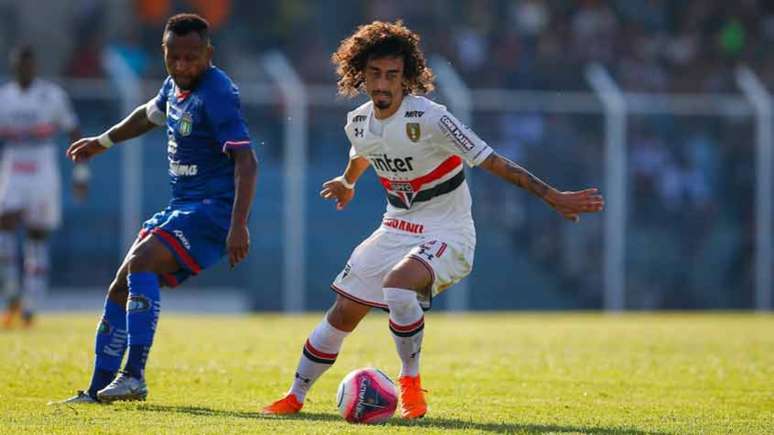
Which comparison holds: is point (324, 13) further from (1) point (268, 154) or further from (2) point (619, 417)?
(2) point (619, 417)

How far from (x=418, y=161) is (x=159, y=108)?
1.65 metres

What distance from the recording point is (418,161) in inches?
322

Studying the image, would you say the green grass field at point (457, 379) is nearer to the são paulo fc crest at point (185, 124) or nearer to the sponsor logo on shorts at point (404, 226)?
the sponsor logo on shorts at point (404, 226)

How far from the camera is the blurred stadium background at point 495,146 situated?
20.9 metres

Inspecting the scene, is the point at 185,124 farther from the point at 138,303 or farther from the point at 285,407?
the point at 285,407

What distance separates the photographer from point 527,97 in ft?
74.3

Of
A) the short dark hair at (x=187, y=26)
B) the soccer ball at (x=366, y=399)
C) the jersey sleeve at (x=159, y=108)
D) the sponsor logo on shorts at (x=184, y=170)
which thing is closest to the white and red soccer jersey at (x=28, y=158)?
the jersey sleeve at (x=159, y=108)

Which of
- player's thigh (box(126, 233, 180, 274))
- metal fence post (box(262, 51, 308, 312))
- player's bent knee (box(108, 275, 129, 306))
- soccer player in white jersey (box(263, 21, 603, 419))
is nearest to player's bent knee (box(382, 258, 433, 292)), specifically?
soccer player in white jersey (box(263, 21, 603, 419))

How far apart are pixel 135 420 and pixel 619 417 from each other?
2554mm

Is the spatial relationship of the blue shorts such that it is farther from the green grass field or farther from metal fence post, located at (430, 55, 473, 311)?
metal fence post, located at (430, 55, 473, 311)

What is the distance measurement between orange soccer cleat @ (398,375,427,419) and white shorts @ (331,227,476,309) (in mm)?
419

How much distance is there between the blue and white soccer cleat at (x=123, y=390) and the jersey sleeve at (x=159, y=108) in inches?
61.5

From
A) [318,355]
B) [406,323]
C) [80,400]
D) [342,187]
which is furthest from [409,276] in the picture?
[80,400]

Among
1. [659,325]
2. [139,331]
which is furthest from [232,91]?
[659,325]
